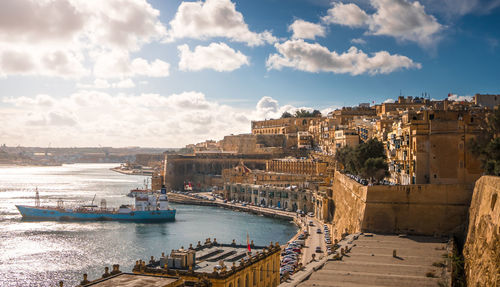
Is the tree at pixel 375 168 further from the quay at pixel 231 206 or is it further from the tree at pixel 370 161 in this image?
the quay at pixel 231 206

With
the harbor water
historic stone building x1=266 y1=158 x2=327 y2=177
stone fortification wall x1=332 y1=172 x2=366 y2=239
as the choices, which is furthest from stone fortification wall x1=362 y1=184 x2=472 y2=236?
historic stone building x1=266 y1=158 x2=327 y2=177

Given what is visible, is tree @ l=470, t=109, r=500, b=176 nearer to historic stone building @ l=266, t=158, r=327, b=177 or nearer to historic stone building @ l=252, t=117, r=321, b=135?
historic stone building @ l=266, t=158, r=327, b=177

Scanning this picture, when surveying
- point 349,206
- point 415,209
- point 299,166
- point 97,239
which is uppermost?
point 299,166

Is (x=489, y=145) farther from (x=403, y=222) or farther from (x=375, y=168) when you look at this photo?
(x=375, y=168)

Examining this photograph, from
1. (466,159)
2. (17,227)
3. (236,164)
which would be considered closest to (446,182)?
(466,159)

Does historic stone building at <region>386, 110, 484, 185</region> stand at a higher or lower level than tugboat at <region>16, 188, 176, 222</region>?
higher

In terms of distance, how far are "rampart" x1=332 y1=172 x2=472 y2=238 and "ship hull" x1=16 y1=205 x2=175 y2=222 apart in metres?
34.7

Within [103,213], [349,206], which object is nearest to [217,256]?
[349,206]

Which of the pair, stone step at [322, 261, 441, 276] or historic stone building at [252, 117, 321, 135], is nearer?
stone step at [322, 261, 441, 276]

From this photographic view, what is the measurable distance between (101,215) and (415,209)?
1637 inches

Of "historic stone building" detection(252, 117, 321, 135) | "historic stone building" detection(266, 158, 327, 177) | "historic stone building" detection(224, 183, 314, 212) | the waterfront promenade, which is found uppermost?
"historic stone building" detection(252, 117, 321, 135)

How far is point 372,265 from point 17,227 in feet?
140

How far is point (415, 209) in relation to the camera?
26.4 meters

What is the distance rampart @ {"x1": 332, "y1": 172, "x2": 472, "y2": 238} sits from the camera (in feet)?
84.1
